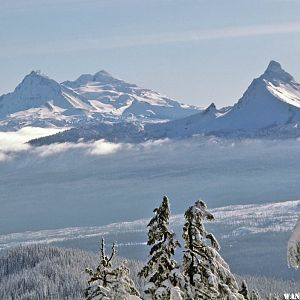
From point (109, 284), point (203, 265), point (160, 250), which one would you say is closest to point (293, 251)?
point (203, 265)

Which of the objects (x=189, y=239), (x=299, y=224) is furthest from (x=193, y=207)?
(x=299, y=224)

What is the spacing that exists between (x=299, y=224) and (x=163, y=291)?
514 cm

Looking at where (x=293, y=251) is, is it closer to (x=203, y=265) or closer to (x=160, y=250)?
(x=203, y=265)

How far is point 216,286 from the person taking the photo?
1655cm

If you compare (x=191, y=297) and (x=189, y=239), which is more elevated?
(x=189, y=239)

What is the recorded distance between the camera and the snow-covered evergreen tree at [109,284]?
17625 mm

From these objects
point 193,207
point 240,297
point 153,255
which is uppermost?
point 193,207

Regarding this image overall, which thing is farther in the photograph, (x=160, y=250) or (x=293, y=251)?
(x=160, y=250)

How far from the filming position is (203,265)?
1698 centimetres

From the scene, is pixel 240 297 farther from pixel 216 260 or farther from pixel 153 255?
pixel 153 255

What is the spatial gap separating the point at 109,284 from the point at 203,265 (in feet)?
10.2

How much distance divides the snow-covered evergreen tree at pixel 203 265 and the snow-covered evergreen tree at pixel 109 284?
1.70 m

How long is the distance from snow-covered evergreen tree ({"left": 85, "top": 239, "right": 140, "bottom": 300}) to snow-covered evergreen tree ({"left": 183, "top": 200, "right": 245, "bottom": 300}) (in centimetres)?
170

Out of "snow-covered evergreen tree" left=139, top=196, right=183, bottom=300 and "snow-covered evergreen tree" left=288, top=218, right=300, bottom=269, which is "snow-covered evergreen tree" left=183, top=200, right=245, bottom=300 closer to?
"snow-covered evergreen tree" left=139, top=196, right=183, bottom=300
